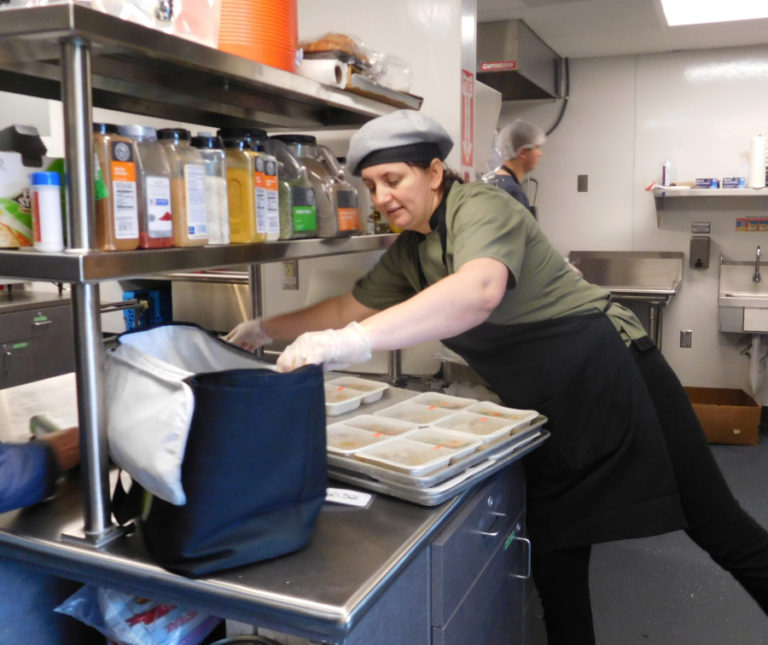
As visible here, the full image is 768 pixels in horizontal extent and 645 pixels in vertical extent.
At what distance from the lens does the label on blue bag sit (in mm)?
1240

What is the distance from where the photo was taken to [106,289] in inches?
140

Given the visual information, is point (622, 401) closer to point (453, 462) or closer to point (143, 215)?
point (453, 462)

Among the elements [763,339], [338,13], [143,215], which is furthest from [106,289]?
[763,339]

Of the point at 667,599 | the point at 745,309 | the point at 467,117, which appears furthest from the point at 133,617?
the point at 745,309

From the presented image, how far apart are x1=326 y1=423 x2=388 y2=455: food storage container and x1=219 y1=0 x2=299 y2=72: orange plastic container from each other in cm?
72

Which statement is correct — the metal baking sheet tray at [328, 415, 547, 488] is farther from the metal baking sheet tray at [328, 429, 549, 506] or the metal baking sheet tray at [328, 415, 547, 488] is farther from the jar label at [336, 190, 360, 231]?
the jar label at [336, 190, 360, 231]

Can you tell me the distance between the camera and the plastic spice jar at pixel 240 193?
1.30 m

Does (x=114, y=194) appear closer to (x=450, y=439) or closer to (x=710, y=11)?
(x=450, y=439)

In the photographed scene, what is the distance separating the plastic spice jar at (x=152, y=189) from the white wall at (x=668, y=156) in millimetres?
4053

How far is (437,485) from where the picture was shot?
1.24 meters

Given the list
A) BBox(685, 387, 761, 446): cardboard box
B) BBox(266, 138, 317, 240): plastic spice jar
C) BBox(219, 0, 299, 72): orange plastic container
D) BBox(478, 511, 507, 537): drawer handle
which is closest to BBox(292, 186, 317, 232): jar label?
BBox(266, 138, 317, 240): plastic spice jar

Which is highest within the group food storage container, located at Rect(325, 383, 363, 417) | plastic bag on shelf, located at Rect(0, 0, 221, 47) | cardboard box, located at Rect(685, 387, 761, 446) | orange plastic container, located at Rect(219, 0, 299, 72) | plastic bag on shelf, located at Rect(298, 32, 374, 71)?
plastic bag on shelf, located at Rect(298, 32, 374, 71)

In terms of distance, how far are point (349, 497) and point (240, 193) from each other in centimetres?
57

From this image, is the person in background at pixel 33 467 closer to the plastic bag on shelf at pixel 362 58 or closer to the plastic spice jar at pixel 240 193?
the plastic spice jar at pixel 240 193
